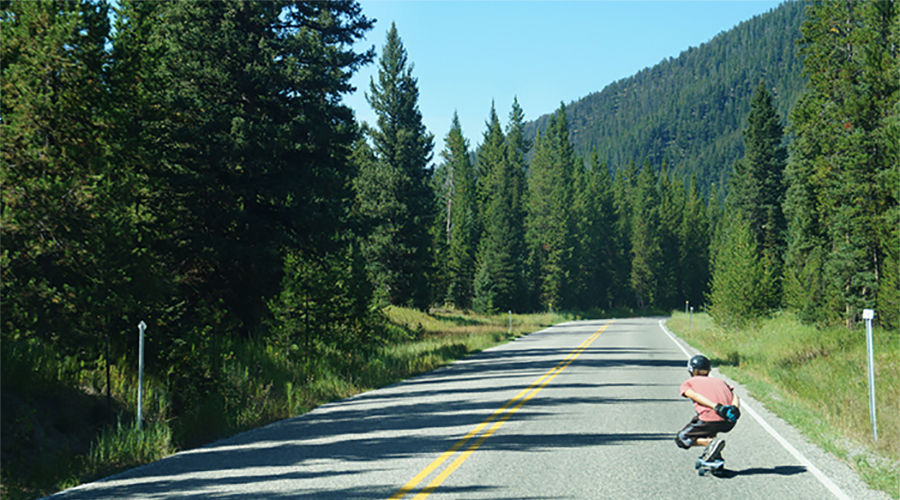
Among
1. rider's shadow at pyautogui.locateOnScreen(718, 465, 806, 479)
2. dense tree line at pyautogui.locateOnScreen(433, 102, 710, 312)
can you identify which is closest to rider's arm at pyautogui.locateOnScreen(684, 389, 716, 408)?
rider's shadow at pyautogui.locateOnScreen(718, 465, 806, 479)

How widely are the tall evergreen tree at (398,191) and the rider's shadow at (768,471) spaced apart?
4328cm

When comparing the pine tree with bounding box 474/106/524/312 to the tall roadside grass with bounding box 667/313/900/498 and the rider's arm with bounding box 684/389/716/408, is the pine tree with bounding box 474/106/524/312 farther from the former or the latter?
the rider's arm with bounding box 684/389/716/408

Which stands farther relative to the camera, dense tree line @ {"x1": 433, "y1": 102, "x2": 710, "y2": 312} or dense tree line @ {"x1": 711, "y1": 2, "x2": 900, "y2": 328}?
dense tree line @ {"x1": 433, "y1": 102, "x2": 710, "y2": 312}

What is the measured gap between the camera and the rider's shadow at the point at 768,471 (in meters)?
7.72

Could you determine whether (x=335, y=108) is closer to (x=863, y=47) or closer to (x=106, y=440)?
(x=106, y=440)

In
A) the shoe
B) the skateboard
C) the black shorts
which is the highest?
the black shorts

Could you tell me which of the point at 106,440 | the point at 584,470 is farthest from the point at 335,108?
the point at 584,470

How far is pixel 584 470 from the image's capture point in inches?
309

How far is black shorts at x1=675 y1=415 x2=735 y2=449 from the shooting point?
24.9ft

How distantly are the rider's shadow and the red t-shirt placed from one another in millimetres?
639

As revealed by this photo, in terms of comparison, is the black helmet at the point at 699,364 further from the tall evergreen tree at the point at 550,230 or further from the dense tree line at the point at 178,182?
the tall evergreen tree at the point at 550,230

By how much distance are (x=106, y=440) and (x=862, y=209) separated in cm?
3413

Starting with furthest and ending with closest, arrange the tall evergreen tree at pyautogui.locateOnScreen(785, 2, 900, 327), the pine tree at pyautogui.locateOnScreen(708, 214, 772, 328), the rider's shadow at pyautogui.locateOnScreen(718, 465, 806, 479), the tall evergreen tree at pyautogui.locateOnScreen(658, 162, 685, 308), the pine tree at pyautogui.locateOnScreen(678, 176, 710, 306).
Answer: the pine tree at pyautogui.locateOnScreen(678, 176, 710, 306) → the tall evergreen tree at pyautogui.locateOnScreen(658, 162, 685, 308) → the pine tree at pyautogui.locateOnScreen(708, 214, 772, 328) → the tall evergreen tree at pyautogui.locateOnScreen(785, 2, 900, 327) → the rider's shadow at pyautogui.locateOnScreen(718, 465, 806, 479)

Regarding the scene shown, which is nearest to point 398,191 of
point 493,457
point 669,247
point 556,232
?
point 556,232
